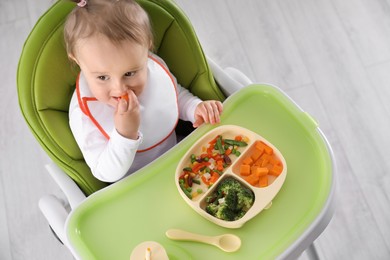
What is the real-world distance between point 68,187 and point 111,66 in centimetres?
30

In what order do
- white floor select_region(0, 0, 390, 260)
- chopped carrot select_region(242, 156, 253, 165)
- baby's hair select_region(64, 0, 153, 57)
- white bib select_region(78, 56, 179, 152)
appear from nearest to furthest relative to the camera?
baby's hair select_region(64, 0, 153, 57) → chopped carrot select_region(242, 156, 253, 165) → white bib select_region(78, 56, 179, 152) → white floor select_region(0, 0, 390, 260)

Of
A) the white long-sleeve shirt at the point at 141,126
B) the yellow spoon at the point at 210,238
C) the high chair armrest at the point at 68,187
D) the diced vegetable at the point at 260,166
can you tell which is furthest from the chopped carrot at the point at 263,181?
the high chair armrest at the point at 68,187

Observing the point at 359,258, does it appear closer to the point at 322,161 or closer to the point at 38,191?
the point at 322,161

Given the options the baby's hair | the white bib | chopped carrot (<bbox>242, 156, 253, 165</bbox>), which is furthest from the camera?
the white bib

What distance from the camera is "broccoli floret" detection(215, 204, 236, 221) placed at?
0.90 metres

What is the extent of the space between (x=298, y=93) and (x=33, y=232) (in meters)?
1.00

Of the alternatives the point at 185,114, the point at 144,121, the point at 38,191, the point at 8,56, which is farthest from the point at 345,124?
the point at 8,56

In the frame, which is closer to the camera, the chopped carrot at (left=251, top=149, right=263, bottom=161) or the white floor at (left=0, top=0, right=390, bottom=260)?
the chopped carrot at (left=251, top=149, right=263, bottom=161)

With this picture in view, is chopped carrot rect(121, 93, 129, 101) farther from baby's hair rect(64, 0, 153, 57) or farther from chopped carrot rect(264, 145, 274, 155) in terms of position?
chopped carrot rect(264, 145, 274, 155)

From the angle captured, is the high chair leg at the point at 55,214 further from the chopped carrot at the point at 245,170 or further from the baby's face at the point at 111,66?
the chopped carrot at the point at 245,170

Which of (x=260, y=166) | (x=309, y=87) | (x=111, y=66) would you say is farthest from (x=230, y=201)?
(x=309, y=87)

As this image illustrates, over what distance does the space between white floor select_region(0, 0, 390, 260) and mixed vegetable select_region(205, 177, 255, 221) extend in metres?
0.69

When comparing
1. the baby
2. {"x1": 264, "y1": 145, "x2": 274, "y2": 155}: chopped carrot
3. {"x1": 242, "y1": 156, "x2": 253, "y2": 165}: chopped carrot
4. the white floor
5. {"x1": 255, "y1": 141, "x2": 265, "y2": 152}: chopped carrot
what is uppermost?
the baby

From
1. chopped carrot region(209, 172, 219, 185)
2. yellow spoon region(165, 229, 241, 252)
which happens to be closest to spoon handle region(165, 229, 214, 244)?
yellow spoon region(165, 229, 241, 252)
